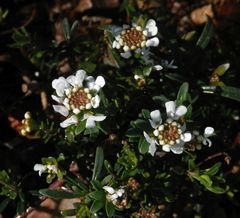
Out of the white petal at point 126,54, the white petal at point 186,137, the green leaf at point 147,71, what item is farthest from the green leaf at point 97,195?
the white petal at point 126,54

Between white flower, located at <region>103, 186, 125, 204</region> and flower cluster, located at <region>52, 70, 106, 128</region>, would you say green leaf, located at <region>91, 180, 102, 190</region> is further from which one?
flower cluster, located at <region>52, 70, 106, 128</region>

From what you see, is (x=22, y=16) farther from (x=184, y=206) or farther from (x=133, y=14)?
(x=184, y=206)

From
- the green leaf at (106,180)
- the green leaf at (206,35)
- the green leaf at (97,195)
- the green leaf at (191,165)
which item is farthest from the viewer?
the green leaf at (206,35)

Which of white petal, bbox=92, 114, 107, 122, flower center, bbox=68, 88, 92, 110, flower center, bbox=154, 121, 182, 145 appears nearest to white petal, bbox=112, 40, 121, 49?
flower center, bbox=68, 88, 92, 110

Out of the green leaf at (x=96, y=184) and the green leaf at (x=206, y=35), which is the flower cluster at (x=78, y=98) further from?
the green leaf at (x=206, y=35)

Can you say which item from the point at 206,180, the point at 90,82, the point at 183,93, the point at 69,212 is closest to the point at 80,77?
the point at 90,82

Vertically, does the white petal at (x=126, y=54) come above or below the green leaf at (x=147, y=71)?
above

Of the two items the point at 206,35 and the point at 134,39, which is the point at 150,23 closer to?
the point at 134,39
